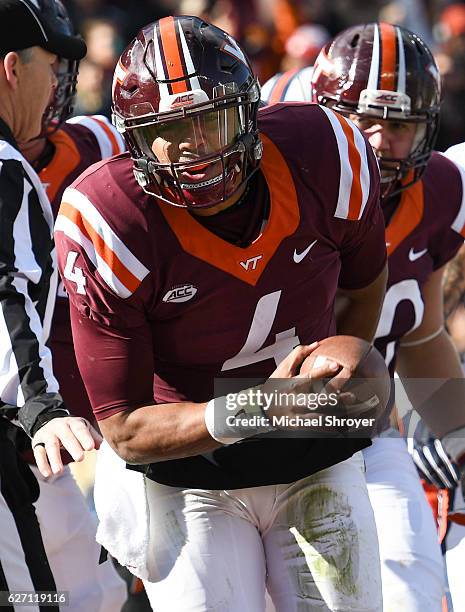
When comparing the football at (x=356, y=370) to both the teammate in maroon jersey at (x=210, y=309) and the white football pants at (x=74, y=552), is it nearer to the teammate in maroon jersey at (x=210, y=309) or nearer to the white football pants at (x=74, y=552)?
the teammate in maroon jersey at (x=210, y=309)

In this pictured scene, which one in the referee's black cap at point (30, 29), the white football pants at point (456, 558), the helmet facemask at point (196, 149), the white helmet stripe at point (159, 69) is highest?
the referee's black cap at point (30, 29)

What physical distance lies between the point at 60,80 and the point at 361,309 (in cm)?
139

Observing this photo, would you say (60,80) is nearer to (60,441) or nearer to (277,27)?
(60,441)

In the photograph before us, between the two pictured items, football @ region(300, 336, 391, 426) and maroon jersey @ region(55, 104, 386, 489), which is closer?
football @ region(300, 336, 391, 426)

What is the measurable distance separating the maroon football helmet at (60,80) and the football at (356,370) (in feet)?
5.46

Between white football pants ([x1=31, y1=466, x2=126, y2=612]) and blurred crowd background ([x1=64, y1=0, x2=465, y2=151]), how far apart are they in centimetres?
495

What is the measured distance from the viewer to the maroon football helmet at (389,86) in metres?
3.77

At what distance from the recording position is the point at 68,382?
419 centimetres

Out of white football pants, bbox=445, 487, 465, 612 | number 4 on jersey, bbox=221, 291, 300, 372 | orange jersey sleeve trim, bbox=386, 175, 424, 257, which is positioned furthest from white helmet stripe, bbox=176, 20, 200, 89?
white football pants, bbox=445, 487, 465, 612

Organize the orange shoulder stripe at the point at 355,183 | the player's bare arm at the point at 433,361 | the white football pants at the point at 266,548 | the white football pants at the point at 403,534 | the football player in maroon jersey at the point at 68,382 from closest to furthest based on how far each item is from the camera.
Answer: the white football pants at the point at 266,548, the orange shoulder stripe at the point at 355,183, the white football pants at the point at 403,534, the football player in maroon jersey at the point at 68,382, the player's bare arm at the point at 433,361

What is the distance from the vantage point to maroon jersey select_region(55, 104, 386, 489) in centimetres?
275

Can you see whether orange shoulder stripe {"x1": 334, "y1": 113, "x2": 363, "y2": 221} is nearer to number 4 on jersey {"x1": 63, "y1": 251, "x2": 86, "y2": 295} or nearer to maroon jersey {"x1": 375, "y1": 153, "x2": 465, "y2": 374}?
number 4 on jersey {"x1": 63, "y1": 251, "x2": 86, "y2": 295}

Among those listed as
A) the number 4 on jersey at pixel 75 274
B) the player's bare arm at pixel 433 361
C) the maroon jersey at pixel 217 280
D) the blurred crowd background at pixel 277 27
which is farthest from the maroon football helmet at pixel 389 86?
the blurred crowd background at pixel 277 27

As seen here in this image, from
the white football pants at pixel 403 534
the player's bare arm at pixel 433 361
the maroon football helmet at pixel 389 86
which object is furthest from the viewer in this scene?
the player's bare arm at pixel 433 361
